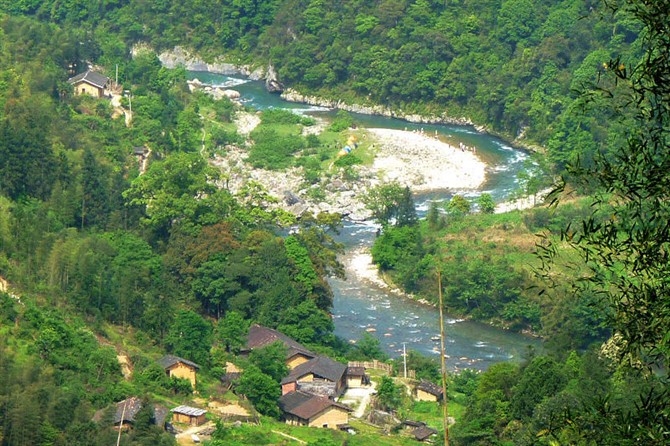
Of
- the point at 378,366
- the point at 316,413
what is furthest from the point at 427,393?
the point at 316,413

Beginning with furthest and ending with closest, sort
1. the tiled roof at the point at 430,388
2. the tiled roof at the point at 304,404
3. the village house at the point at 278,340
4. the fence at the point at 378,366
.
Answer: the fence at the point at 378,366
the village house at the point at 278,340
the tiled roof at the point at 430,388
the tiled roof at the point at 304,404

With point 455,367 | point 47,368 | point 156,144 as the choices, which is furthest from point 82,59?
point 47,368

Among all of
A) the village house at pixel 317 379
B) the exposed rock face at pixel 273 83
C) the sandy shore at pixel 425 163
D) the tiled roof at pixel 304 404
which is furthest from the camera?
the exposed rock face at pixel 273 83

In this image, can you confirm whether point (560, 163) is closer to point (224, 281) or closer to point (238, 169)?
point (238, 169)

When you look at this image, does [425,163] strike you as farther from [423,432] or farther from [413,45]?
[423,432]

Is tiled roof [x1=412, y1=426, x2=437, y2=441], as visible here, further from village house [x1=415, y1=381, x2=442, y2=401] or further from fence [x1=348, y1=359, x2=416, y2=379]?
fence [x1=348, y1=359, x2=416, y2=379]

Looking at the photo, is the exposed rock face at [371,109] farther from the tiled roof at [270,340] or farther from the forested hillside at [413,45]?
the tiled roof at [270,340]

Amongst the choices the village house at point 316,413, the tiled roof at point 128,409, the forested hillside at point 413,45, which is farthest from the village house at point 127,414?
the forested hillside at point 413,45
